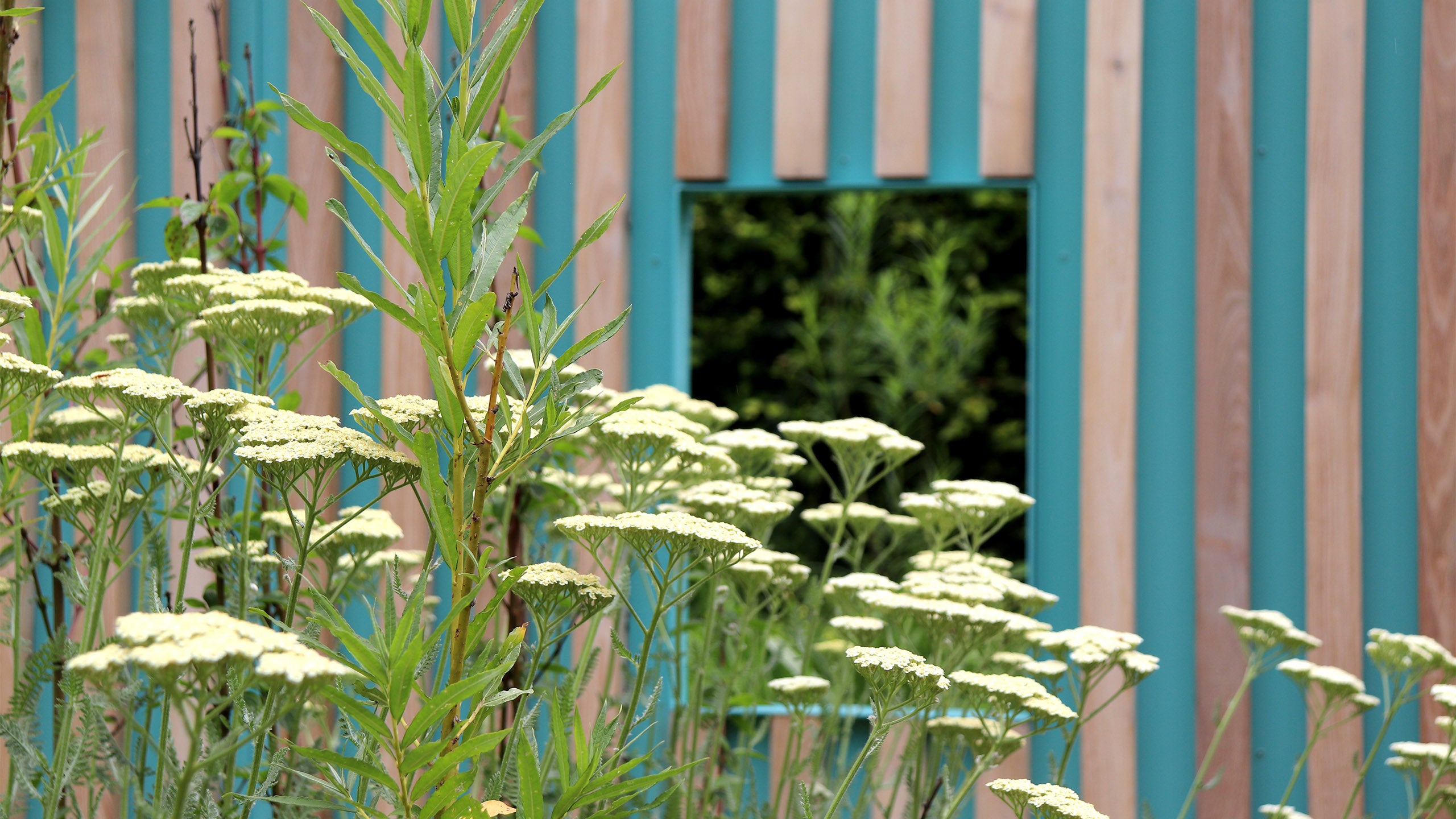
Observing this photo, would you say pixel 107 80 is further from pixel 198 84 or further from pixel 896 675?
pixel 896 675

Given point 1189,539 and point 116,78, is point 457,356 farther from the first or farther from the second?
point 116,78

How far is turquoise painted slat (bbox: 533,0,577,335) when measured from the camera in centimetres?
241

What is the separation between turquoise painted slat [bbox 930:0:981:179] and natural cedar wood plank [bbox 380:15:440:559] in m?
1.03

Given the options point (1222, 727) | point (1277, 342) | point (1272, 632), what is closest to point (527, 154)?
point (1222, 727)

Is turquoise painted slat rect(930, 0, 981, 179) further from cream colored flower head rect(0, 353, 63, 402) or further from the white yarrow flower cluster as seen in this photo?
the white yarrow flower cluster

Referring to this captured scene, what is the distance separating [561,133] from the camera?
94.9 inches

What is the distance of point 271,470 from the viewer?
86 centimetres

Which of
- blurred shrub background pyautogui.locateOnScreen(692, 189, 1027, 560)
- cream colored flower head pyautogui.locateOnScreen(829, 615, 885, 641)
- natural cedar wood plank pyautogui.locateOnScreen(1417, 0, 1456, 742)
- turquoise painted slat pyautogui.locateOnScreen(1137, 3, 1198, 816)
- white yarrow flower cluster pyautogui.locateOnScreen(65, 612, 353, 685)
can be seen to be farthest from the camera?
blurred shrub background pyautogui.locateOnScreen(692, 189, 1027, 560)

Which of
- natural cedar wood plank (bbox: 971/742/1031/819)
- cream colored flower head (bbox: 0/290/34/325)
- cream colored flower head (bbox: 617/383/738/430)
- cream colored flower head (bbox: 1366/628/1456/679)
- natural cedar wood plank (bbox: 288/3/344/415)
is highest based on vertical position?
natural cedar wood plank (bbox: 288/3/344/415)

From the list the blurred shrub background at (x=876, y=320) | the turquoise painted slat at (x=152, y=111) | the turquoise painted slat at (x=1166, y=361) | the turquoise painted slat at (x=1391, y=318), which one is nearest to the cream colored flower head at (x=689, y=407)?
the turquoise painted slat at (x=1166, y=361)

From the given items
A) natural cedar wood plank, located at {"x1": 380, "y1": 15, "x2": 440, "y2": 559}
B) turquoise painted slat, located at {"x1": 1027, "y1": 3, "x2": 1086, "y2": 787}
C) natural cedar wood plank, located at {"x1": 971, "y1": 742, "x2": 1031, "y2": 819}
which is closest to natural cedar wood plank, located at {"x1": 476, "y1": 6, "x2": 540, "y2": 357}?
natural cedar wood plank, located at {"x1": 380, "y1": 15, "x2": 440, "y2": 559}

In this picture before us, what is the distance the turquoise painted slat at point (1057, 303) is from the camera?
2.25m

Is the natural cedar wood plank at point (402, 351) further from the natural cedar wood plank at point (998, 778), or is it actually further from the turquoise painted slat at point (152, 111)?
the natural cedar wood plank at point (998, 778)

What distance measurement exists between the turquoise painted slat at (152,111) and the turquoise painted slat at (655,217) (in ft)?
3.38
